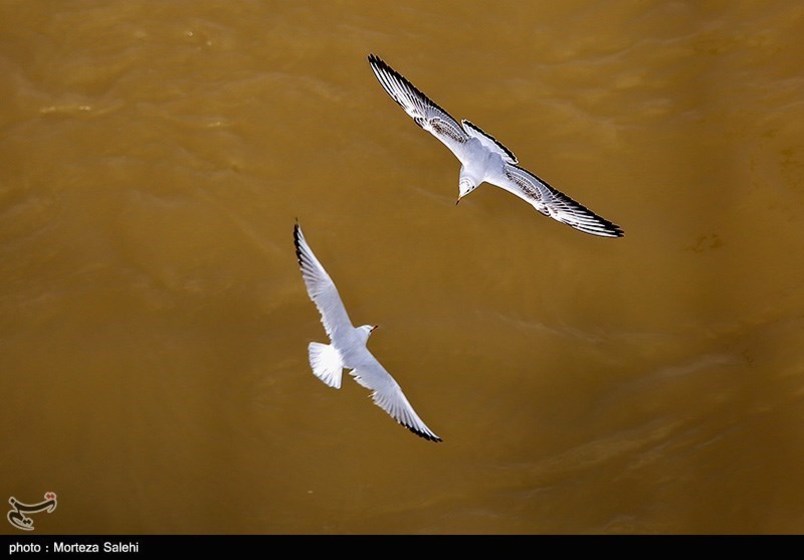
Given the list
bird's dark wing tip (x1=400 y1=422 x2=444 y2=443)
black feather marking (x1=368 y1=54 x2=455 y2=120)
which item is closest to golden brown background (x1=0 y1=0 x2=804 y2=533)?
black feather marking (x1=368 y1=54 x2=455 y2=120)

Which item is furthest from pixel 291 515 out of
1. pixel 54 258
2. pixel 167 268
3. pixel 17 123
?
pixel 17 123

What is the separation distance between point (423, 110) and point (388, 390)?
1.60 metres

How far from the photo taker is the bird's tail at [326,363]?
17.1ft

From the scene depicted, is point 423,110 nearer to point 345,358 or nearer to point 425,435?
point 345,358

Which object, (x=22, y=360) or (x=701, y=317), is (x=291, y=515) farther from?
(x=701, y=317)

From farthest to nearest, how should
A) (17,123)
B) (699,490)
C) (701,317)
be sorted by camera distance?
(17,123), (701,317), (699,490)

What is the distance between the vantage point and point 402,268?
592cm

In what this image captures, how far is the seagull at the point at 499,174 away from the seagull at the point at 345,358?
1.02 meters

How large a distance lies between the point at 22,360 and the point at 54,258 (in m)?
0.66

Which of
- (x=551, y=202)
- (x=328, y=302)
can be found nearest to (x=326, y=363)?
(x=328, y=302)

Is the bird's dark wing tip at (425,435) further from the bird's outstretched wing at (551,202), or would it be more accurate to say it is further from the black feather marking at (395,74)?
the black feather marking at (395,74)

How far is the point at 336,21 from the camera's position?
647 centimetres

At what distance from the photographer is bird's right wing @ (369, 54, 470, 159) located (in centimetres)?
553

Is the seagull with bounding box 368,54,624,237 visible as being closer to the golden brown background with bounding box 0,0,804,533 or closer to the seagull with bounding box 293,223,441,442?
the golden brown background with bounding box 0,0,804,533
